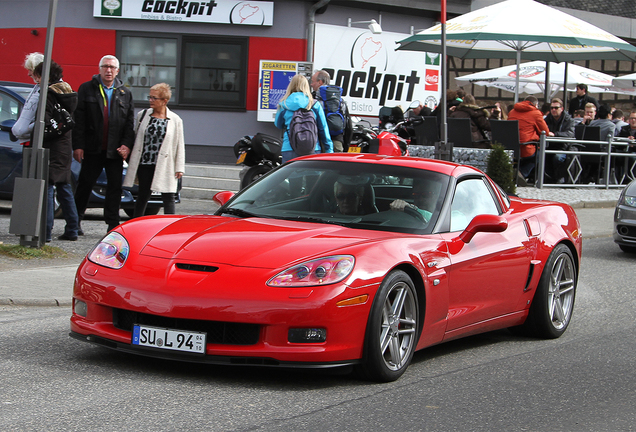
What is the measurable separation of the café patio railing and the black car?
324 inches

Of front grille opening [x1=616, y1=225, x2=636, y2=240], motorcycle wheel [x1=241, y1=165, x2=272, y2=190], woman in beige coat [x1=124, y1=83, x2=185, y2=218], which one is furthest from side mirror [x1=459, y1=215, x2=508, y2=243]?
motorcycle wheel [x1=241, y1=165, x2=272, y2=190]

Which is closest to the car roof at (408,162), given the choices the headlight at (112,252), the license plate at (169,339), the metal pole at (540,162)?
the headlight at (112,252)

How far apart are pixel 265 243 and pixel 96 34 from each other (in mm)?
15329

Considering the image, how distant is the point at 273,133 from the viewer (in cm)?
1977

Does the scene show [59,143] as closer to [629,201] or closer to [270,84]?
[629,201]

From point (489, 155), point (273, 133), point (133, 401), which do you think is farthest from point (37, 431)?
point (273, 133)

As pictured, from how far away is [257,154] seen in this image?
43.3 ft

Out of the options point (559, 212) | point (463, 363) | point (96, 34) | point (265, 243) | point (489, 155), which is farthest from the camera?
point (96, 34)

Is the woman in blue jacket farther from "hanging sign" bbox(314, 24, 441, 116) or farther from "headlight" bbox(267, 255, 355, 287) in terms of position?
"hanging sign" bbox(314, 24, 441, 116)

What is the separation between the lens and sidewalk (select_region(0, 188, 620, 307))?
23.7ft

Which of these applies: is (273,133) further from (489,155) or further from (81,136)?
(81,136)

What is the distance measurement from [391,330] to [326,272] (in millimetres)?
576

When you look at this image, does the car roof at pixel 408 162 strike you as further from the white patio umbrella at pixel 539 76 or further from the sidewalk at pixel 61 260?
the white patio umbrella at pixel 539 76

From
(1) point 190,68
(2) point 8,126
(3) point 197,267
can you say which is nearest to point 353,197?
(3) point 197,267
